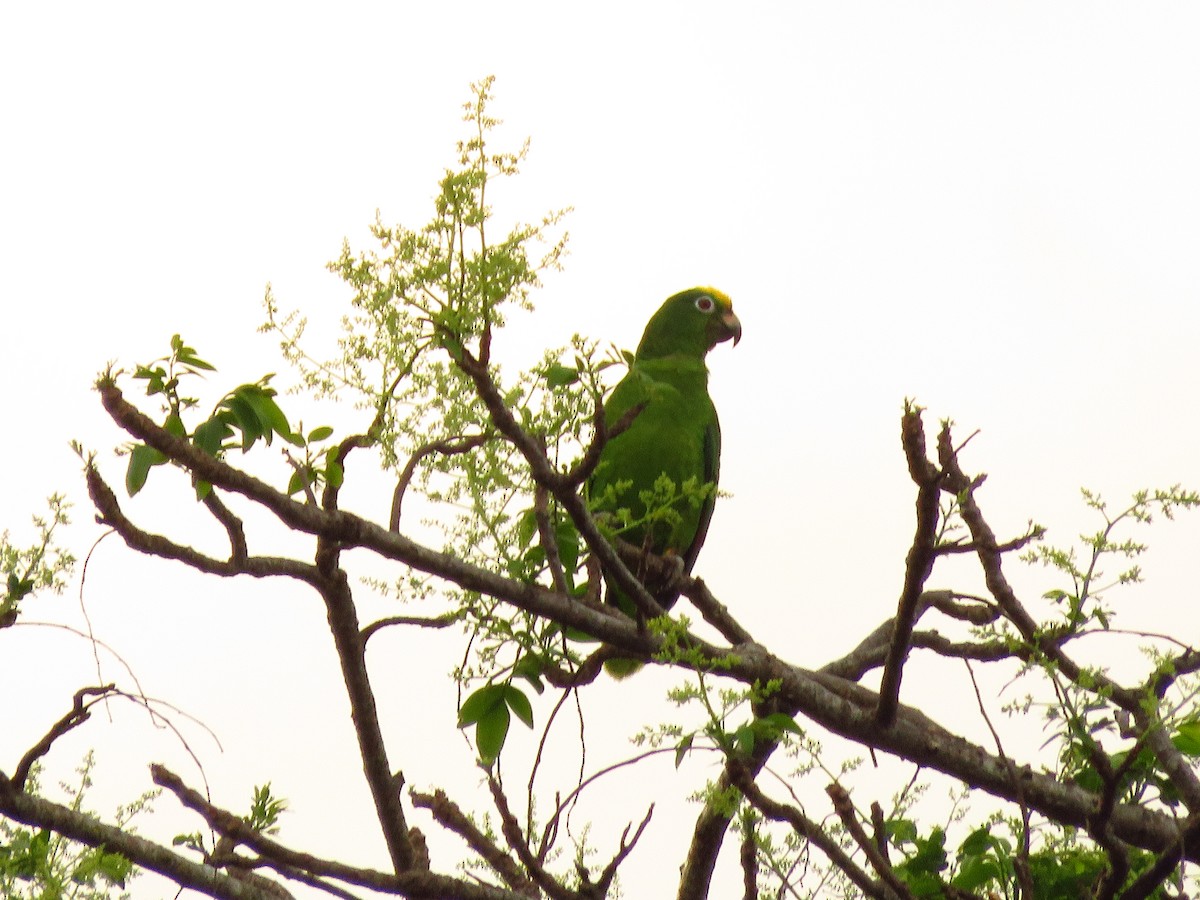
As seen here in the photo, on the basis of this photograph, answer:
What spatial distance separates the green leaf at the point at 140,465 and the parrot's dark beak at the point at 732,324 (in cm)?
341

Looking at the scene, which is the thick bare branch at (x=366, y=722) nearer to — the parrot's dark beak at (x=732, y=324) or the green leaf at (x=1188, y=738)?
the green leaf at (x=1188, y=738)

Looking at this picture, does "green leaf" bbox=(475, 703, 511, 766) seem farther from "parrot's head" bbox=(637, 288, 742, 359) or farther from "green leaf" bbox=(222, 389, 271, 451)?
"parrot's head" bbox=(637, 288, 742, 359)

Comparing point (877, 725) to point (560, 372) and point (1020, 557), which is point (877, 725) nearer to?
point (1020, 557)

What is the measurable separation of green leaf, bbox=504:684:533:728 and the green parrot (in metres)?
1.21

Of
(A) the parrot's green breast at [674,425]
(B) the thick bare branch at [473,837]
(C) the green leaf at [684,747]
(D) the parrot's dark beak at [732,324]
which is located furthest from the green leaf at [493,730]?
(D) the parrot's dark beak at [732,324]

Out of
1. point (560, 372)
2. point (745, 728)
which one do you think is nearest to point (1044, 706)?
point (745, 728)

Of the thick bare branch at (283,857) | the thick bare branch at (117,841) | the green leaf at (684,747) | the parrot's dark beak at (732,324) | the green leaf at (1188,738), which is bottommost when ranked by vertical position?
the thick bare branch at (283,857)

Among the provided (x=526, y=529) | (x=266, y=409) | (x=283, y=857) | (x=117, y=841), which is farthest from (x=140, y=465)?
(x=117, y=841)

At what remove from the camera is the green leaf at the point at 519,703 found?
7.80 feet

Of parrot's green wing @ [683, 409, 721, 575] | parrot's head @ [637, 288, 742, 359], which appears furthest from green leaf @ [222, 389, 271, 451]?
parrot's head @ [637, 288, 742, 359]

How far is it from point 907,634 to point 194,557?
1141 millimetres

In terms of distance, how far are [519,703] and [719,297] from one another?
9.56 feet

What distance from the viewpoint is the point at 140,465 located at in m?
1.76

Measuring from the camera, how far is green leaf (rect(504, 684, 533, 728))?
→ 2377mm
